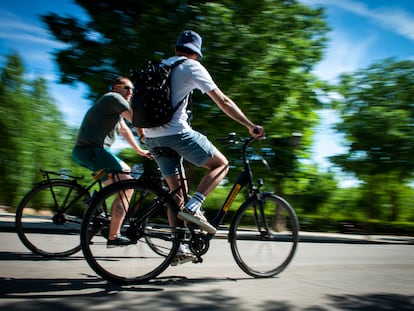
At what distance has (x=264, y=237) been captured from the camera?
4531 mm

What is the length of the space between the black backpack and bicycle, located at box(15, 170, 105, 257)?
4.31 ft

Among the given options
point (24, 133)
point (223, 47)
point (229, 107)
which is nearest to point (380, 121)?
point (223, 47)

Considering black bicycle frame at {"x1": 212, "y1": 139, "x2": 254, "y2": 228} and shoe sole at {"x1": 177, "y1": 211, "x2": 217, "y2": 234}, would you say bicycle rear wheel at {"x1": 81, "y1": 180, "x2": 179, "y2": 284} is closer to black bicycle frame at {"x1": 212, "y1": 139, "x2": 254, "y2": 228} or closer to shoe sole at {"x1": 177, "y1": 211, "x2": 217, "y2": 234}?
shoe sole at {"x1": 177, "y1": 211, "x2": 217, "y2": 234}

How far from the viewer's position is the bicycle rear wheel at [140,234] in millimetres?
3822

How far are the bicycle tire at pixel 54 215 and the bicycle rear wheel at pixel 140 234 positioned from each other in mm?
1046

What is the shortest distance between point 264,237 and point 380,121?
50.0 feet

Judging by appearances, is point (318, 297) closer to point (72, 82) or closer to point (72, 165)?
point (72, 82)

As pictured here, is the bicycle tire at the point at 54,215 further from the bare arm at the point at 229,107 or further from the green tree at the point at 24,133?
the green tree at the point at 24,133

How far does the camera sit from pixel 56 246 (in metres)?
4.99

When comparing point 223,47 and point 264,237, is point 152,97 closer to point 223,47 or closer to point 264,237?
point 264,237

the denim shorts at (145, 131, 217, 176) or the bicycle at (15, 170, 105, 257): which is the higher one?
the denim shorts at (145, 131, 217, 176)

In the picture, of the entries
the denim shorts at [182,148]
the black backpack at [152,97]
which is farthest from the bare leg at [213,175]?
the black backpack at [152,97]

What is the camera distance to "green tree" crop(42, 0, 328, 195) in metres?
11.3

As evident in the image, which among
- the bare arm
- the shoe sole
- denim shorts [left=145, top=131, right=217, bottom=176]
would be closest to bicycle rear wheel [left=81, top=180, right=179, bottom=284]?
the shoe sole
